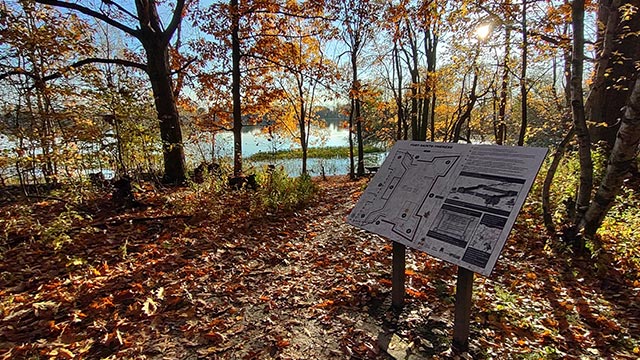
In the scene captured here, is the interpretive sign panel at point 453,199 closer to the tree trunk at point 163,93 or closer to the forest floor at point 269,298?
the forest floor at point 269,298

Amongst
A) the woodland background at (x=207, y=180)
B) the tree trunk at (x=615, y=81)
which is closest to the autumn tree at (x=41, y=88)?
the woodland background at (x=207, y=180)

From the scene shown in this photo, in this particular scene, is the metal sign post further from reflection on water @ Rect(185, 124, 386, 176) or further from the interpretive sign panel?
reflection on water @ Rect(185, 124, 386, 176)

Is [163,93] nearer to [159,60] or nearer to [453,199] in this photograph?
[159,60]

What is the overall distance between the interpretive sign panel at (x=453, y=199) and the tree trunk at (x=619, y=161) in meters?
2.00

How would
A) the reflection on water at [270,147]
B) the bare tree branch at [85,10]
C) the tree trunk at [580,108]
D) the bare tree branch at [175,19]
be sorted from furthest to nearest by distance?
1. the reflection on water at [270,147]
2. the bare tree branch at [175,19]
3. the bare tree branch at [85,10]
4. the tree trunk at [580,108]

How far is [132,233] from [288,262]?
2.52 m

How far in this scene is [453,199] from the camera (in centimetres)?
233

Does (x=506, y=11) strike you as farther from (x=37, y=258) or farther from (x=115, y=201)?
(x=37, y=258)

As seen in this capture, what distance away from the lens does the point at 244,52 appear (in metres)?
7.86

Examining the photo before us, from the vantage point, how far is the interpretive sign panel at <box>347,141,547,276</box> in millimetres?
1988

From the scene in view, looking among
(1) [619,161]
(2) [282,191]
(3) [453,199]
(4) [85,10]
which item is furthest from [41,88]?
(1) [619,161]

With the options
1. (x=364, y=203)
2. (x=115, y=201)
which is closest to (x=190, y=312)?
(x=364, y=203)

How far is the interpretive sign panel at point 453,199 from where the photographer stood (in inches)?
78.3

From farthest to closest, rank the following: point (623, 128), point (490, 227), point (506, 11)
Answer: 1. point (506, 11)
2. point (623, 128)
3. point (490, 227)
